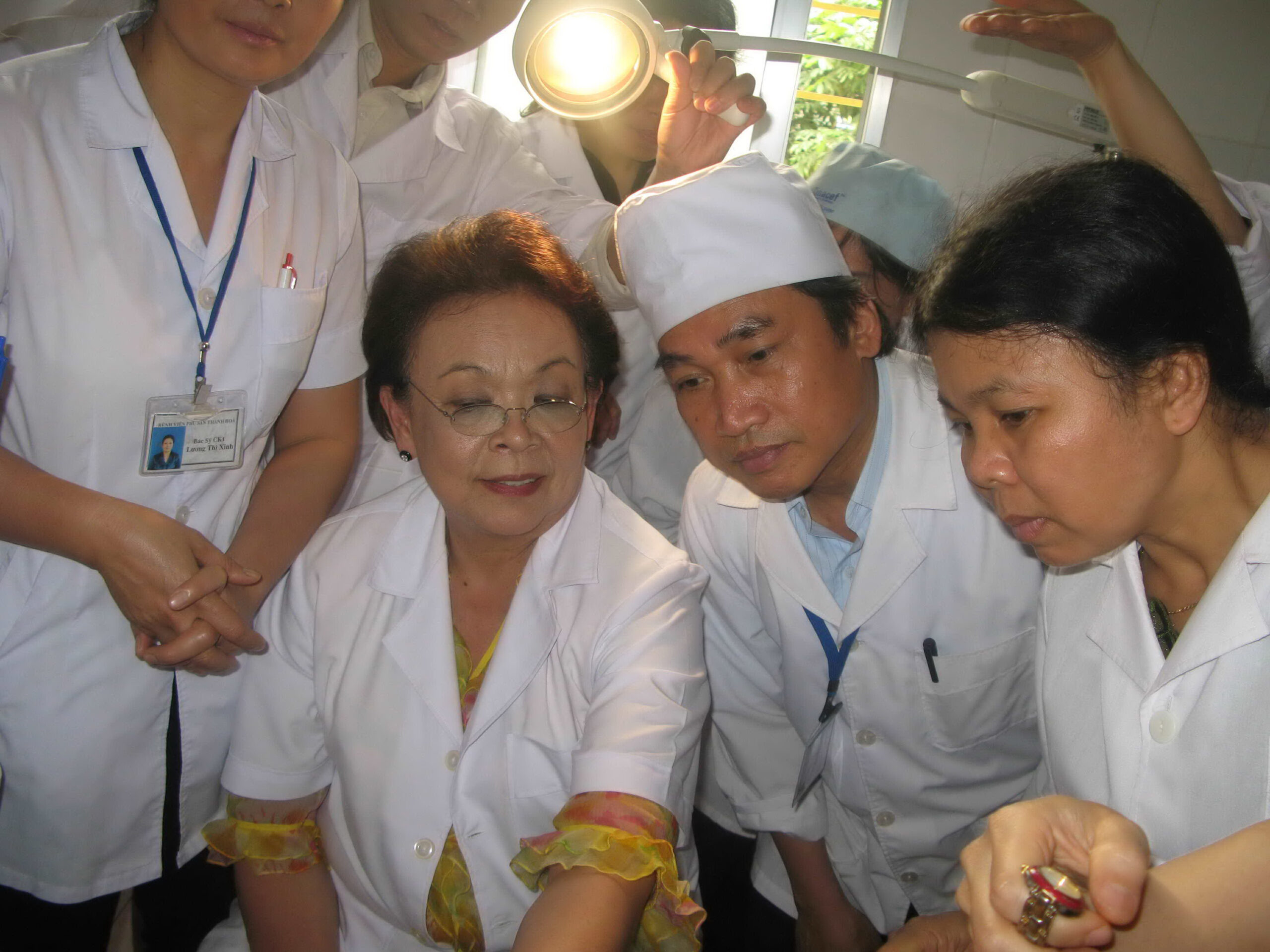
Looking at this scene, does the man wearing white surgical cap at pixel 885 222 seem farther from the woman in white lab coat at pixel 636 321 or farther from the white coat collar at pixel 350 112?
the white coat collar at pixel 350 112

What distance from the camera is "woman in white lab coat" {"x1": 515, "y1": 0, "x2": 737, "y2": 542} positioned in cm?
234

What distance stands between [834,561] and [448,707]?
0.79 meters

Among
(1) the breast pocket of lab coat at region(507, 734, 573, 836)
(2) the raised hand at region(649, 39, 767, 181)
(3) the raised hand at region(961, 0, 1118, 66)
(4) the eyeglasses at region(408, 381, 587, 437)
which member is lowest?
(1) the breast pocket of lab coat at region(507, 734, 573, 836)

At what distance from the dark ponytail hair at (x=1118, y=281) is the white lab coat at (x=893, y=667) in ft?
1.69

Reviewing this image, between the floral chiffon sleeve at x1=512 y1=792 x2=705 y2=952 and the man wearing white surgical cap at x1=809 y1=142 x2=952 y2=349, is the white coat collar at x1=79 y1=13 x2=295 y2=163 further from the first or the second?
the man wearing white surgical cap at x1=809 y1=142 x2=952 y2=349

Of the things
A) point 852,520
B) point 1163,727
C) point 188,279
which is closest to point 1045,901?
point 1163,727

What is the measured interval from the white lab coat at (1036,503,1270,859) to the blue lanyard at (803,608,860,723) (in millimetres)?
367

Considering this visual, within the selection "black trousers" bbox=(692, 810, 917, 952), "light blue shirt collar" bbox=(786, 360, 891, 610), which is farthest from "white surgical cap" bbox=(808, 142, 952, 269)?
"black trousers" bbox=(692, 810, 917, 952)

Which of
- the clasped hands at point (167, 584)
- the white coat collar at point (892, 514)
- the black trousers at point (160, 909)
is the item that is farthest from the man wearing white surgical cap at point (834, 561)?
the black trousers at point (160, 909)

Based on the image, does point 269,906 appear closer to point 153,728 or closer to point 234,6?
point 153,728

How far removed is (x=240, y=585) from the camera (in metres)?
1.36

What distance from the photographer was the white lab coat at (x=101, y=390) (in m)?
1.30

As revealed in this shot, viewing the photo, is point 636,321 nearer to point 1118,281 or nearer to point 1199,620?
point 1118,281

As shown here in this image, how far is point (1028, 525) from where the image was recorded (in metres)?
1.22
